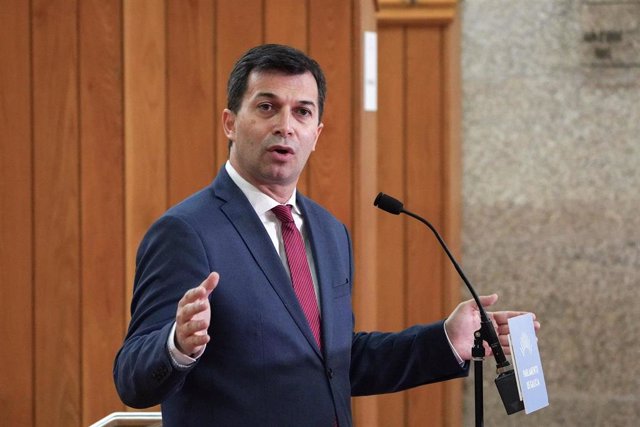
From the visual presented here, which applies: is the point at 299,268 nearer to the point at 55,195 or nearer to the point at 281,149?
the point at 281,149

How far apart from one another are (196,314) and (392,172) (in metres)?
2.78

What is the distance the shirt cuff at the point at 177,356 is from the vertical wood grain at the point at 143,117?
115 cm

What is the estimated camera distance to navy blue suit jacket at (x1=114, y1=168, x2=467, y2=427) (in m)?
1.77

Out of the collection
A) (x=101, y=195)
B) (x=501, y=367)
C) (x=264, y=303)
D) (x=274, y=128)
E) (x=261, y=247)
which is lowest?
(x=501, y=367)

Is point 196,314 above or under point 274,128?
under

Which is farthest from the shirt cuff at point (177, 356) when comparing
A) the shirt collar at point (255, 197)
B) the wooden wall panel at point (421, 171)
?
the wooden wall panel at point (421, 171)

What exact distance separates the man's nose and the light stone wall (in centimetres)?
236

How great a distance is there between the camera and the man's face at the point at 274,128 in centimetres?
193

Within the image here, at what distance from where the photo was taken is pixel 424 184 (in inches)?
167

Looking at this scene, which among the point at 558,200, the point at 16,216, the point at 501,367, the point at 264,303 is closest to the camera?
the point at 501,367

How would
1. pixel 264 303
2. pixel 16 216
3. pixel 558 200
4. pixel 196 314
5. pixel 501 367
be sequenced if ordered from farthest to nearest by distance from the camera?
pixel 558 200 < pixel 16 216 < pixel 264 303 < pixel 501 367 < pixel 196 314

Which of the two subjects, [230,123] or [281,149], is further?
[230,123]

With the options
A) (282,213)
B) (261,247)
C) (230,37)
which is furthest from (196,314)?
(230,37)

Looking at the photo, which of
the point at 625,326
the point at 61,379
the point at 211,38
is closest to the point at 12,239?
the point at 61,379
